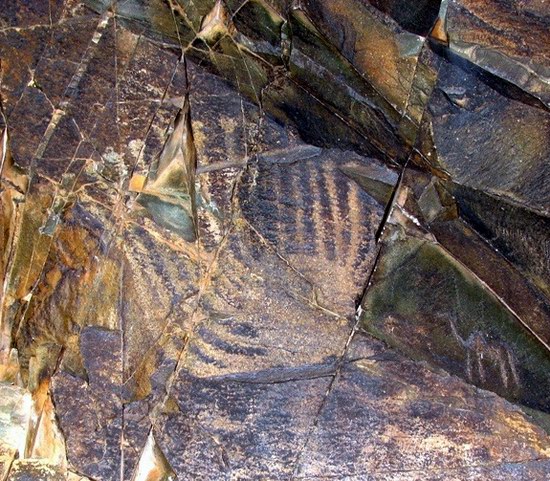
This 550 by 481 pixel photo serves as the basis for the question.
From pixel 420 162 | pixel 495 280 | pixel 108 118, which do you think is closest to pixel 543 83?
pixel 420 162

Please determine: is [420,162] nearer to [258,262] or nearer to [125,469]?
[258,262]

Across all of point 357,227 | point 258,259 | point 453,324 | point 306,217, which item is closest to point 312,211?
point 306,217

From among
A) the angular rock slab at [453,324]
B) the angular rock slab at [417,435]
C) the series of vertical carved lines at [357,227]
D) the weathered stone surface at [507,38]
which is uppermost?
the weathered stone surface at [507,38]

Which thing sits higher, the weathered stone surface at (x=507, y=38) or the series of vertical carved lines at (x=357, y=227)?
the weathered stone surface at (x=507, y=38)

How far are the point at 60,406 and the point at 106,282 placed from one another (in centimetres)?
58

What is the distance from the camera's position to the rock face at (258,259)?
379cm

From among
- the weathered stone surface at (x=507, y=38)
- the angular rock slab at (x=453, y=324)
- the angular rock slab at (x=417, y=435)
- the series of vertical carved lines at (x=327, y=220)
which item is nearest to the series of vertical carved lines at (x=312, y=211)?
the series of vertical carved lines at (x=327, y=220)

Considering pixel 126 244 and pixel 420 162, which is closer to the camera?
pixel 126 244

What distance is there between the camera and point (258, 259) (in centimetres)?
384

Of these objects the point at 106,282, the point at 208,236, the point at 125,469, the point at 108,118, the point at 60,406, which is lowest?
the point at 125,469

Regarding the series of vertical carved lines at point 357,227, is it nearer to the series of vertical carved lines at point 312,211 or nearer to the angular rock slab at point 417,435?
the series of vertical carved lines at point 312,211

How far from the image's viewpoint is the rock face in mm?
3789

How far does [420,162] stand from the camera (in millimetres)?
4094

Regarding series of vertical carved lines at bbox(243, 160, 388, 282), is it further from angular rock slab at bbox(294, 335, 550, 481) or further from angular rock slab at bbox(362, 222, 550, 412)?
angular rock slab at bbox(294, 335, 550, 481)
